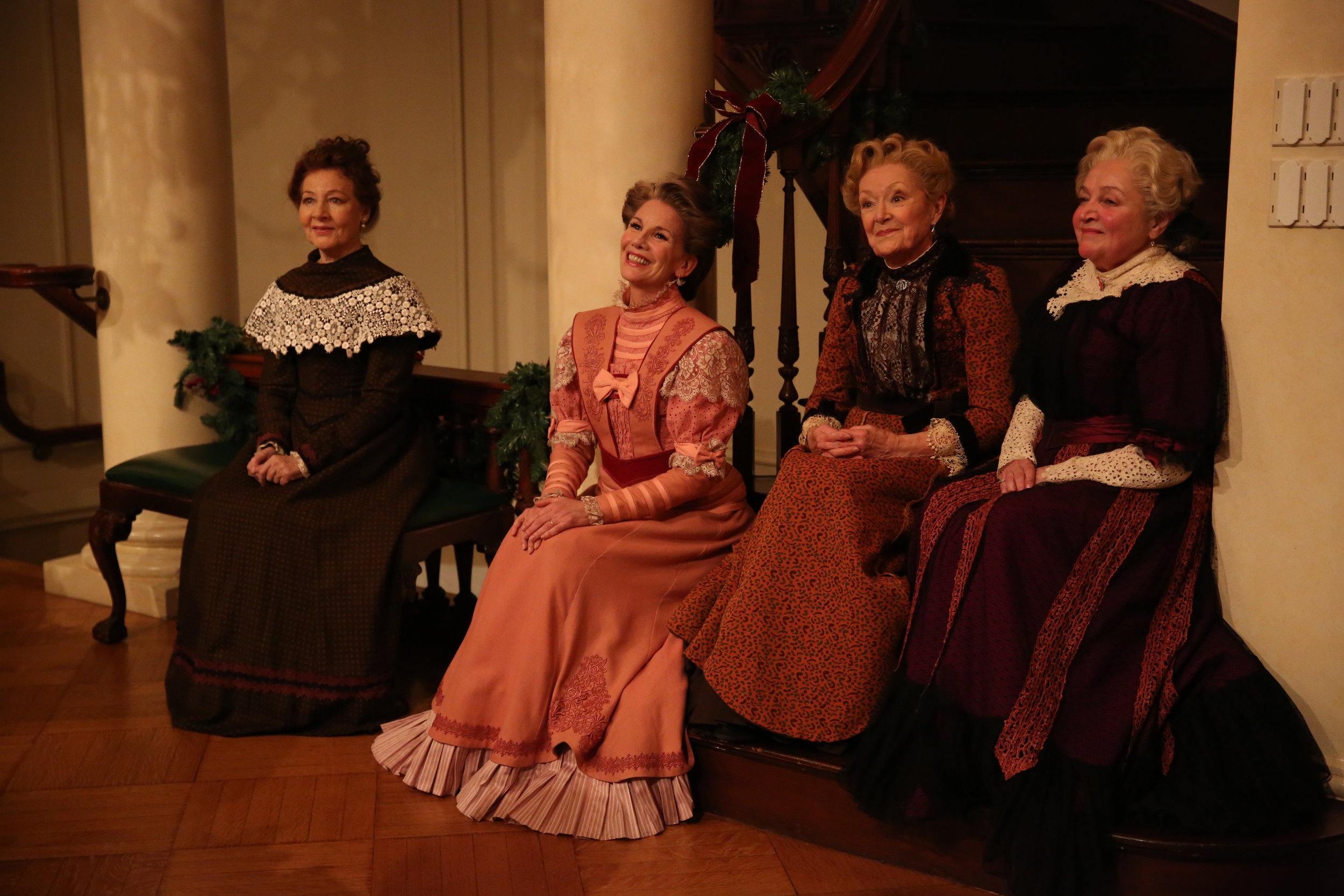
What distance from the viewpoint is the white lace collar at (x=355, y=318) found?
3588 millimetres

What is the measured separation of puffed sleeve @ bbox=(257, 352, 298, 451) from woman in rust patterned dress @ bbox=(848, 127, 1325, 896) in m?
1.87

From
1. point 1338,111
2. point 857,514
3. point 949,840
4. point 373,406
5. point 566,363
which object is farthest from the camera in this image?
point 373,406

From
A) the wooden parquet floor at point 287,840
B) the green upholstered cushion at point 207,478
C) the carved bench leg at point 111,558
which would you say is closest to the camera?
the wooden parquet floor at point 287,840

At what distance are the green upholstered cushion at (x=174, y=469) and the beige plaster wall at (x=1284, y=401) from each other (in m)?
2.68

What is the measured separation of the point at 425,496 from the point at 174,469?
0.89 meters

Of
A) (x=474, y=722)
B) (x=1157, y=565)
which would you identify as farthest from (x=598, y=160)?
(x=1157, y=565)

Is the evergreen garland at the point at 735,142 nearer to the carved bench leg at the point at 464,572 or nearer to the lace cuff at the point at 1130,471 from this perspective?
the lace cuff at the point at 1130,471

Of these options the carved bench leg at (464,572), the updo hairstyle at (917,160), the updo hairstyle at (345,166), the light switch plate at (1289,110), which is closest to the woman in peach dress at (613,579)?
the updo hairstyle at (917,160)

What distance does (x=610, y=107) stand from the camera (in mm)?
3344

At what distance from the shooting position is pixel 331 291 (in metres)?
3.63

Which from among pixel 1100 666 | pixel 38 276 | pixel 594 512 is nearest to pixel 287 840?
pixel 594 512

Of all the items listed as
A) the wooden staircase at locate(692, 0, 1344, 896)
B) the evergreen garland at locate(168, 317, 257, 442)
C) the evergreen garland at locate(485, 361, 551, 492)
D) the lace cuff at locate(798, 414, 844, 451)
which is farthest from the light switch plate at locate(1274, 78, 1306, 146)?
the evergreen garland at locate(168, 317, 257, 442)

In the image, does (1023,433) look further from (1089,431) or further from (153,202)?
(153,202)

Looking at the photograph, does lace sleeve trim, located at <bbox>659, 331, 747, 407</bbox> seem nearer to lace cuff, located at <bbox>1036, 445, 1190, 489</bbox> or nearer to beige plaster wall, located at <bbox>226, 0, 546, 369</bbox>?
lace cuff, located at <bbox>1036, 445, 1190, 489</bbox>
